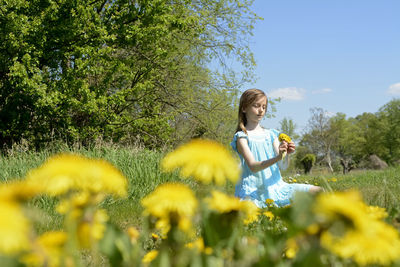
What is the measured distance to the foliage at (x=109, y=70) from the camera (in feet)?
25.0

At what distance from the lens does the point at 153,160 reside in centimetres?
596

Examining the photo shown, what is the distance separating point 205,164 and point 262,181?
121 inches

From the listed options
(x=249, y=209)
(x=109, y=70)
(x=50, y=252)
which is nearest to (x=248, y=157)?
(x=249, y=209)

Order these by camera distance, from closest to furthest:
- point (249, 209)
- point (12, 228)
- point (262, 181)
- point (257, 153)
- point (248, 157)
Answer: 1. point (12, 228)
2. point (249, 209)
3. point (248, 157)
4. point (262, 181)
5. point (257, 153)

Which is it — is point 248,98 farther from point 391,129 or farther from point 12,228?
point 391,129

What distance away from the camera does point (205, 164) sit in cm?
77

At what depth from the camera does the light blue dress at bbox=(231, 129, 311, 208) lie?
365cm

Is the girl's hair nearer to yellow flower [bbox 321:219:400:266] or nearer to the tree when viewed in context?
yellow flower [bbox 321:219:400:266]

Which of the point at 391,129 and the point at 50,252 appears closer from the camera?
the point at 50,252

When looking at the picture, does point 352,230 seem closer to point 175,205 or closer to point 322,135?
point 175,205

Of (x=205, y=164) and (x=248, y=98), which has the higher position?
(x=248, y=98)

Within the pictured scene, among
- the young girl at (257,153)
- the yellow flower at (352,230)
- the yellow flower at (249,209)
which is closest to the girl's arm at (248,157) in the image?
the young girl at (257,153)

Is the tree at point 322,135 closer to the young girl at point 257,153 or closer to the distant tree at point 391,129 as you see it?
the distant tree at point 391,129

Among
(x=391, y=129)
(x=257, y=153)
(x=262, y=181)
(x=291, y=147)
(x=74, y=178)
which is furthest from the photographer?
(x=391, y=129)
